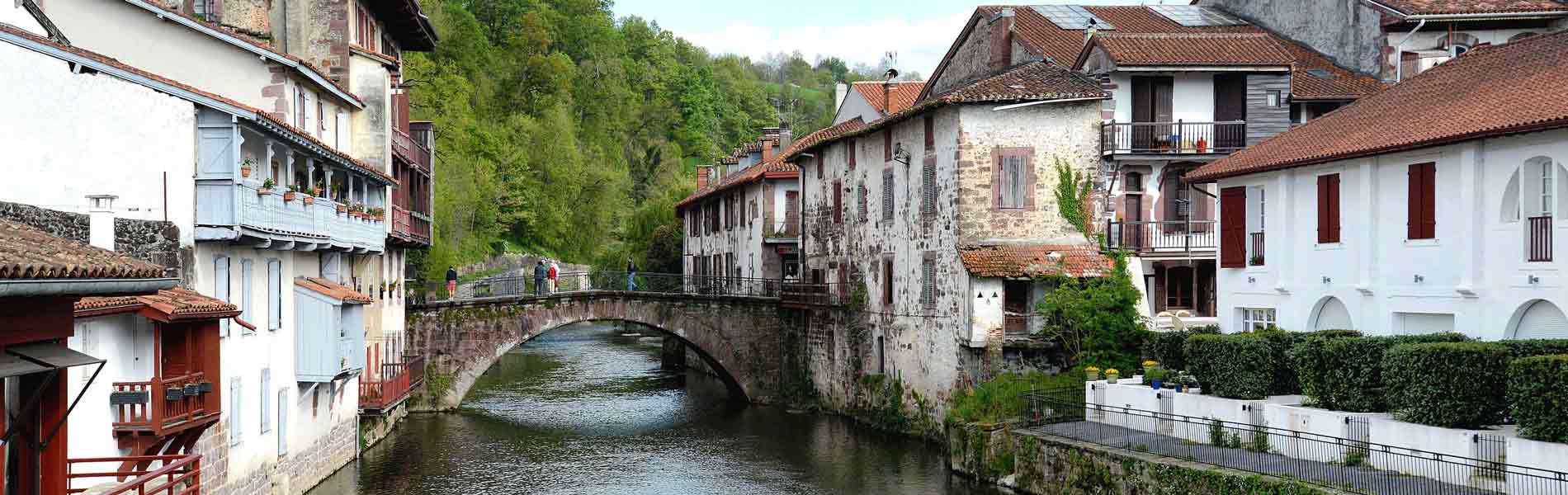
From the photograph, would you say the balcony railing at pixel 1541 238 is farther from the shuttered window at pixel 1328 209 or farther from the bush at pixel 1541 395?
the shuttered window at pixel 1328 209

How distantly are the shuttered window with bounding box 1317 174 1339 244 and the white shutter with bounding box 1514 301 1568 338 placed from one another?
15.7 ft

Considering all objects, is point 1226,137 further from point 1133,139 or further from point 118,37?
point 118,37

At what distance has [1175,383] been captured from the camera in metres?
28.9

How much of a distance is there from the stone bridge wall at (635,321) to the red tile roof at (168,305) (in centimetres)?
2470

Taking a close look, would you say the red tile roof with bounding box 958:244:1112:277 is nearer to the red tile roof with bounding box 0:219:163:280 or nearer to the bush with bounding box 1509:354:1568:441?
the bush with bounding box 1509:354:1568:441

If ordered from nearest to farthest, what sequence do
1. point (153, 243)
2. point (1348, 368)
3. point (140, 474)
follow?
1. point (140, 474)
2. point (153, 243)
3. point (1348, 368)

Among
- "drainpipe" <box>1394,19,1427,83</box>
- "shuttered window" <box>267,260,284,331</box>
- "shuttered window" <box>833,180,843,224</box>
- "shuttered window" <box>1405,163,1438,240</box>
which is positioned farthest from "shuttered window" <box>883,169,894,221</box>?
"shuttered window" <box>267,260,284,331</box>

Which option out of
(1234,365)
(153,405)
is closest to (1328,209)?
(1234,365)

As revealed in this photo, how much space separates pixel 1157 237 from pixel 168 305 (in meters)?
24.5

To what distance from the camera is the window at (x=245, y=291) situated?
2462cm

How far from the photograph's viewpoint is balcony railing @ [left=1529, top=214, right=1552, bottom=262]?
867 inches

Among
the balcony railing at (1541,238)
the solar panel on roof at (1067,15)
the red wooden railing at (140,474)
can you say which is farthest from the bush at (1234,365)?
the solar panel on roof at (1067,15)

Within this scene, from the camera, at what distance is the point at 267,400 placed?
87.4 feet

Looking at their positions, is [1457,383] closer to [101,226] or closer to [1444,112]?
[1444,112]
